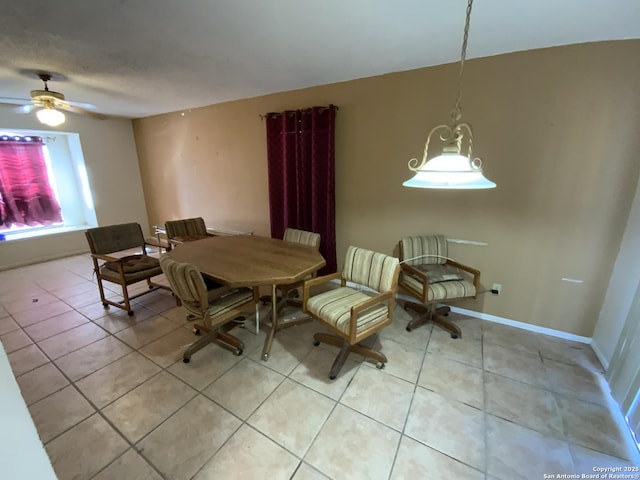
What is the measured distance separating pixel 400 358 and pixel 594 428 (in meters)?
1.18

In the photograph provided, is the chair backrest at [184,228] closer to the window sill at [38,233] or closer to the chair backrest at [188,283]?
the chair backrest at [188,283]

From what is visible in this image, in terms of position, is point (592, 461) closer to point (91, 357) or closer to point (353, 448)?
point (353, 448)

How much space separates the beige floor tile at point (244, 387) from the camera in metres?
1.80

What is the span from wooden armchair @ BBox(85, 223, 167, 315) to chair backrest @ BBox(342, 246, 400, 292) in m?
2.20

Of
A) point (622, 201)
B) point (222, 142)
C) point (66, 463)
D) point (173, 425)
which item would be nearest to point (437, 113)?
point (622, 201)

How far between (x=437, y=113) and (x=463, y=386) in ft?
7.75

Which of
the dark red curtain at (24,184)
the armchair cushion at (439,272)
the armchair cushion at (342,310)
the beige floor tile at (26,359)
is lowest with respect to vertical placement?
the beige floor tile at (26,359)

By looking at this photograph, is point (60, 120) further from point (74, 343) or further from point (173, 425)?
point (173, 425)

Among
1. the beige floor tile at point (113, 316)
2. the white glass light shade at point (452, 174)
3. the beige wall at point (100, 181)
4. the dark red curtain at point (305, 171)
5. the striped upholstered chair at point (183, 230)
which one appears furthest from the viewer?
the beige wall at point (100, 181)

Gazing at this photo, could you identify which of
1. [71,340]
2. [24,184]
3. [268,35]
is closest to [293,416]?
[71,340]

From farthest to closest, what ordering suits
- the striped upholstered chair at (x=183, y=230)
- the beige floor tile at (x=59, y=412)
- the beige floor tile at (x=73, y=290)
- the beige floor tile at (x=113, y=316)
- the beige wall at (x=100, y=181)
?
1. the beige wall at (x=100, y=181)
2. the striped upholstered chair at (x=183, y=230)
3. the beige floor tile at (x=73, y=290)
4. the beige floor tile at (x=113, y=316)
5. the beige floor tile at (x=59, y=412)

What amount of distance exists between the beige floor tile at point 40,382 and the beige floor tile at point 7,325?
3.15ft

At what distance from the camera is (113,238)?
125 inches

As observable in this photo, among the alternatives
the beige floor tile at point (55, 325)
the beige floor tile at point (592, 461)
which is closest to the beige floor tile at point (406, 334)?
the beige floor tile at point (592, 461)
